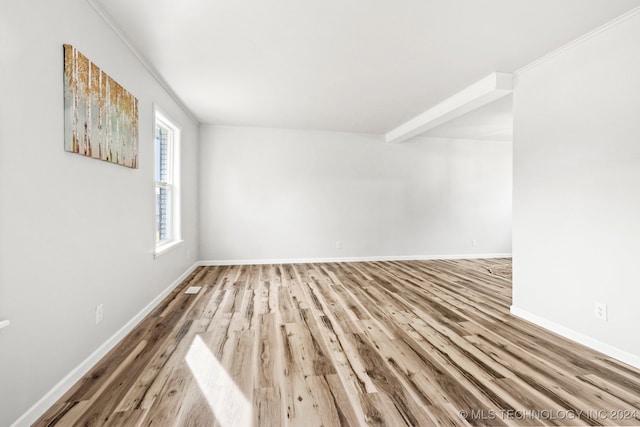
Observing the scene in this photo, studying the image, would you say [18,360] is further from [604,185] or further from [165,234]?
[604,185]

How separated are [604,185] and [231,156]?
496 centimetres

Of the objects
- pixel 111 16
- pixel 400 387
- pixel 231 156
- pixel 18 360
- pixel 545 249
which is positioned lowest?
pixel 400 387

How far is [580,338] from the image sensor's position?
8.02 feet

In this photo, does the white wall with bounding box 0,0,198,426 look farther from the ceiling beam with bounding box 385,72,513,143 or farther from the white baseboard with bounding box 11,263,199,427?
the ceiling beam with bounding box 385,72,513,143

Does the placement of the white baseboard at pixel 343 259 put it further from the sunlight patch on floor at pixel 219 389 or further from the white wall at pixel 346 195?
the sunlight patch on floor at pixel 219 389

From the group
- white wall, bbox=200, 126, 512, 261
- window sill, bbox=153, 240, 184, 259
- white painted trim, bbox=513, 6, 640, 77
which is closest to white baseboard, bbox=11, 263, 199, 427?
window sill, bbox=153, 240, 184, 259

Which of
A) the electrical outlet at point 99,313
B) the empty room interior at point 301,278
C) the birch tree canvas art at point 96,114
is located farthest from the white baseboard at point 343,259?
the electrical outlet at point 99,313

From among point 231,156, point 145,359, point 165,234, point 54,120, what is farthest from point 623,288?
point 231,156

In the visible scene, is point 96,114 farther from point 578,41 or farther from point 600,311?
point 600,311

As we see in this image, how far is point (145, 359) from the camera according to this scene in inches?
82.7

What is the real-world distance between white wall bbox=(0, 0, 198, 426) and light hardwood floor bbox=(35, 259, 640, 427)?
288mm

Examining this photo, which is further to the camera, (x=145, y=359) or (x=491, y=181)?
(x=491, y=181)

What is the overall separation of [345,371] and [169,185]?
3.30m

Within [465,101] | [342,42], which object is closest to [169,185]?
[342,42]
